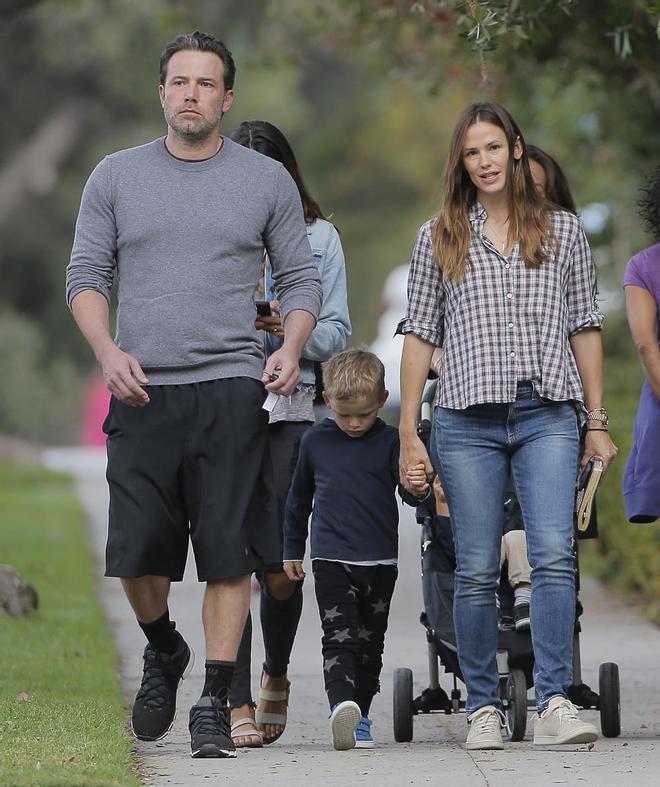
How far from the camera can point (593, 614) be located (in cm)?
999

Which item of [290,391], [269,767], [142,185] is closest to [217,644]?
[269,767]

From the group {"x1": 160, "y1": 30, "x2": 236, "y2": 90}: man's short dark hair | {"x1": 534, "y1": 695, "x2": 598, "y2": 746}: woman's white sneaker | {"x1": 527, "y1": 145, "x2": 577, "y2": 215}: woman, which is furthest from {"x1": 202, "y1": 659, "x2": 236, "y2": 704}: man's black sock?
{"x1": 527, "y1": 145, "x2": 577, "y2": 215}: woman

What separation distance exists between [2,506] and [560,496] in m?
12.1

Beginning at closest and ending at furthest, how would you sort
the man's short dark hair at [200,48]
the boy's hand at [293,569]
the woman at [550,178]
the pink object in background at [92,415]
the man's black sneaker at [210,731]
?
the man's black sneaker at [210,731], the man's short dark hair at [200,48], the boy's hand at [293,569], the woman at [550,178], the pink object in background at [92,415]

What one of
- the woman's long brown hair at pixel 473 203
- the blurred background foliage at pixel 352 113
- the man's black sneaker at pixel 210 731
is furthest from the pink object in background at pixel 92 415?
the man's black sneaker at pixel 210 731

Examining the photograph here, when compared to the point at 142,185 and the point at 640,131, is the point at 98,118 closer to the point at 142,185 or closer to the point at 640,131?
the point at 640,131

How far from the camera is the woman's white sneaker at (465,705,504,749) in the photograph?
5.56 m

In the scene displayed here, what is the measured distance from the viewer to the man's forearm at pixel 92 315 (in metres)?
5.41

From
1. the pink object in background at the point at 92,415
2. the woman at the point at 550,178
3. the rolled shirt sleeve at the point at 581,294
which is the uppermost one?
the pink object in background at the point at 92,415

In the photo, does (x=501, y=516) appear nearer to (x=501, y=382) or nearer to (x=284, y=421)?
(x=501, y=382)

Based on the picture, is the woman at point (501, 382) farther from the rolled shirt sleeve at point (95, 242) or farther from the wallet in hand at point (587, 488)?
the rolled shirt sleeve at point (95, 242)

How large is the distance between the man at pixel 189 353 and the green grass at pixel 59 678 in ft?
1.51

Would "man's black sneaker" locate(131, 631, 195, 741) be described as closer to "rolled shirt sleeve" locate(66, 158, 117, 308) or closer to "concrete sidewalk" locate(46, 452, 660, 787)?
"concrete sidewalk" locate(46, 452, 660, 787)

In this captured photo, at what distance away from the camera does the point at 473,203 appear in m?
5.79
